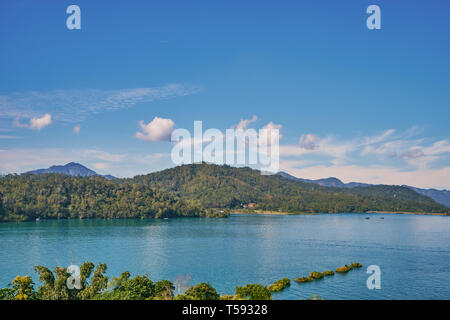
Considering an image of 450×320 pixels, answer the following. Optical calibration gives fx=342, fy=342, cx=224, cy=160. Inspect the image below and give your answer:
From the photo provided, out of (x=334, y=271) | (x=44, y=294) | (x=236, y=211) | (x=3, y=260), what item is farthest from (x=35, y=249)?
(x=236, y=211)

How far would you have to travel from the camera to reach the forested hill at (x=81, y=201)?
120 m

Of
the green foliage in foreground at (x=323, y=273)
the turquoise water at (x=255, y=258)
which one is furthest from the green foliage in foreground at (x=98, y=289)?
the green foliage in foreground at (x=323, y=273)

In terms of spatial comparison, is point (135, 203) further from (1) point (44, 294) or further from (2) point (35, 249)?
(1) point (44, 294)

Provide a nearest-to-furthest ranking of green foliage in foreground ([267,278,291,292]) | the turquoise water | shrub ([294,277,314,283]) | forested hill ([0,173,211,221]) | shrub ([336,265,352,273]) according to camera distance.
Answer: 1. green foliage in foreground ([267,278,291,292])
2. the turquoise water
3. shrub ([294,277,314,283])
4. shrub ([336,265,352,273])
5. forested hill ([0,173,211,221])

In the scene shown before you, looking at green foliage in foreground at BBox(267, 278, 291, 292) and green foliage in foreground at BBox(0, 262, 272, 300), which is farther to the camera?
Answer: green foliage in foreground at BBox(267, 278, 291, 292)

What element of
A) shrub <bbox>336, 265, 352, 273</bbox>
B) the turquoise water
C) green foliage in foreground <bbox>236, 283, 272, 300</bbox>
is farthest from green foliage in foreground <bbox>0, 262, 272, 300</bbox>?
shrub <bbox>336, 265, 352, 273</bbox>

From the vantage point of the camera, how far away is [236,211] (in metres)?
191

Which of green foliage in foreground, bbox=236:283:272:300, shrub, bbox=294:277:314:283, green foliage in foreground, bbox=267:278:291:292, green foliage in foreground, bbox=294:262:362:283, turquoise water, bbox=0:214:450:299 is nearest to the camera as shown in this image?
green foliage in foreground, bbox=236:283:272:300

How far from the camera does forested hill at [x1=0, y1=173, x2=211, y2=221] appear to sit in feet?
394

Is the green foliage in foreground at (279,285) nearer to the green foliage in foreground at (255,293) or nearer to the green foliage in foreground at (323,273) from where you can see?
the green foliage in foreground at (323,273)

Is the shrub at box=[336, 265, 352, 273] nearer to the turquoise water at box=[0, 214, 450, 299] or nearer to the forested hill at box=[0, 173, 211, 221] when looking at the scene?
the turquoise water at box=[0, 214, 450, 299]

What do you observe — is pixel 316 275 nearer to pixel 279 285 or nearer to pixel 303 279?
pixel 303 279

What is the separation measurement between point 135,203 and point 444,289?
12262 cm
